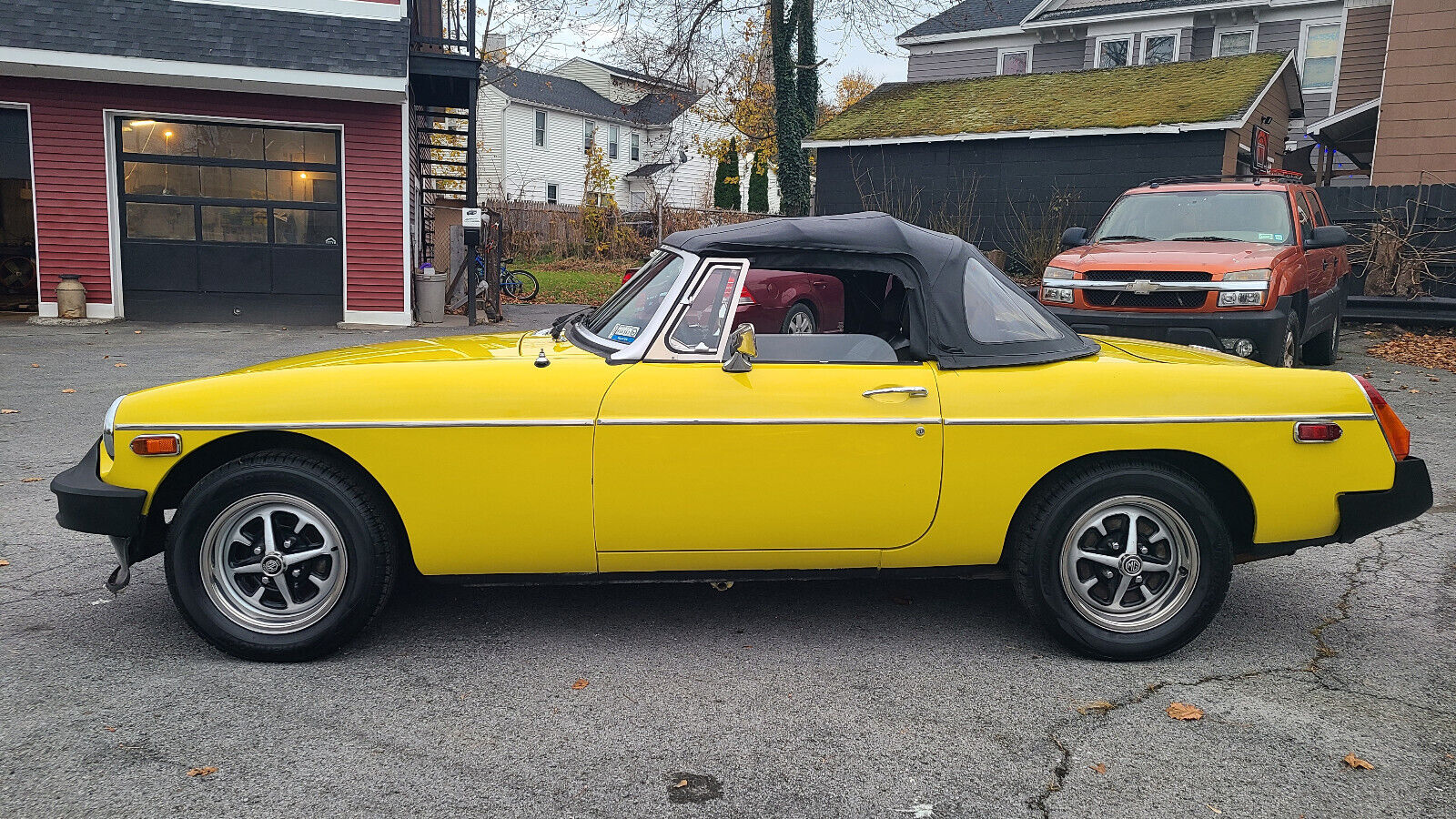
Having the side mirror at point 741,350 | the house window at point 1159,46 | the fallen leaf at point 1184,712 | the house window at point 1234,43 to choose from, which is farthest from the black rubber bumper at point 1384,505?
the house window at point 1234,43

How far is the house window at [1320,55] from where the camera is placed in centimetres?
2573

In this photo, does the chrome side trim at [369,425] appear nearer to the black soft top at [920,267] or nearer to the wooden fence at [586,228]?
the black soft top at [920,267]

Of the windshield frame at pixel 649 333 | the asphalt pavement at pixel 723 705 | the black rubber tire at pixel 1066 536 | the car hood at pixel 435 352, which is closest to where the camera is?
the asphalt pavement at pixel 723 705

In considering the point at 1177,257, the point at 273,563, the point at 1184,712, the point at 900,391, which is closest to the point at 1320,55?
the point at 1177,257

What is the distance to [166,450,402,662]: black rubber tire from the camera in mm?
3490

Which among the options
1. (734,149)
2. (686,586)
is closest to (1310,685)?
(686,586)

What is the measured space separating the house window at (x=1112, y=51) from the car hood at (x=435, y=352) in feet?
88.0

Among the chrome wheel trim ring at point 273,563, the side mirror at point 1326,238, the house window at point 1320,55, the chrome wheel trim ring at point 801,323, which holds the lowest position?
the chrome wheel trim ring at point 273,563

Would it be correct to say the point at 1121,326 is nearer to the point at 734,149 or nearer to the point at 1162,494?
the point at 1162,494

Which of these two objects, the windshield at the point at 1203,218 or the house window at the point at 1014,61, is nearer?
the windshield at the point at 1203,218

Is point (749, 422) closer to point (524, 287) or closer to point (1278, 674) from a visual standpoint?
point (1278, 674)

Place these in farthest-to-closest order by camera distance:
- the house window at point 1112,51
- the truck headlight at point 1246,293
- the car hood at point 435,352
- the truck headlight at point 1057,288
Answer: the house window at point 1112,51 → the truck headlight at point 1057,288 → the truck headlight at point 1246,293 → the car hood at point 435,352

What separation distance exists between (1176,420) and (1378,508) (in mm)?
794

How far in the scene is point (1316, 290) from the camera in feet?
33.0
